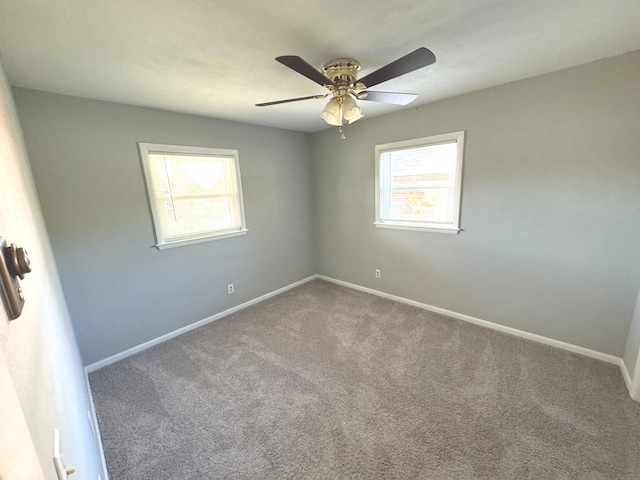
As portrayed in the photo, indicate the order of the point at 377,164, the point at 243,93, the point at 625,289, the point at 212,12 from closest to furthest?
the point at 212,12 < the point at 625,289 < the point at 243,93 < the point at 377,164

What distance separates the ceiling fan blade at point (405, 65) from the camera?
4.23 ft

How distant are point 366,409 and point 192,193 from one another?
2709 millimetres

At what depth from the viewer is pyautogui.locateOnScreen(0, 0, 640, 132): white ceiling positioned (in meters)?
1.27

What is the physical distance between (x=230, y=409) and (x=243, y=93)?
2.56 m

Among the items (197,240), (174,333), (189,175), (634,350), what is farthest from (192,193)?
(634,350)

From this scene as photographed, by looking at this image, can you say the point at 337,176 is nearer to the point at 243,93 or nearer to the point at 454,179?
the point at 454,179

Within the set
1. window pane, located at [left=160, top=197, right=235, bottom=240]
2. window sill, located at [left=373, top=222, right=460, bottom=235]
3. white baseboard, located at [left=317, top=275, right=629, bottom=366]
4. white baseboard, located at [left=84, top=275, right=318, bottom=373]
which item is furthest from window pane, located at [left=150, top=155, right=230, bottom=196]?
white baseboard, located at [left=317, top=275, right=629, bottom=366]

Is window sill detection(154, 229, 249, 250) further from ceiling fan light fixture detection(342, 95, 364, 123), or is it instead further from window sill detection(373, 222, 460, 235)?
ceiling fan light fixture detection(342, 95, 364, 123)

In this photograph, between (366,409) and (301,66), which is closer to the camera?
(301,66)

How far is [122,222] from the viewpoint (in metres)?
2.47

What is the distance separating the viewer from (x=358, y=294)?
3.79 metres

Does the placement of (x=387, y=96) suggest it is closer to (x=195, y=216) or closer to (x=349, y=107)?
(x=349, y=107)

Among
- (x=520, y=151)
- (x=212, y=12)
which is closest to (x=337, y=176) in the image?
(x=520, y=151)

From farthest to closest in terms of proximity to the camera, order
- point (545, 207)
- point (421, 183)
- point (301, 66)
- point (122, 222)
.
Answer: point (421, 183)
point (122, 222)
point (545, 207)
point (301, 66)
